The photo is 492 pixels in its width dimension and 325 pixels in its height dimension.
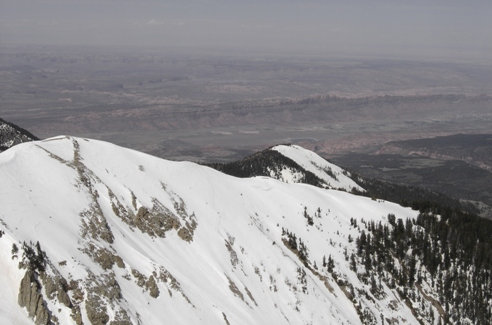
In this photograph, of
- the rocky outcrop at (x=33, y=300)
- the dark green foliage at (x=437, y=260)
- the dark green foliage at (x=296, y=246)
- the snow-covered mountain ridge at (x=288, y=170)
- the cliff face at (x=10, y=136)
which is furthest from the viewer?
the snow-covered mountain ridge at (x=288, y=170)

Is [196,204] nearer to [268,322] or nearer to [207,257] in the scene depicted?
[207,257]

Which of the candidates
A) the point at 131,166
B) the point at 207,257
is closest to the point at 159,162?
the point at 131,166

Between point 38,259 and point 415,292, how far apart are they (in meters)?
57.1

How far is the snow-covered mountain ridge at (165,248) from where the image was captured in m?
42.2

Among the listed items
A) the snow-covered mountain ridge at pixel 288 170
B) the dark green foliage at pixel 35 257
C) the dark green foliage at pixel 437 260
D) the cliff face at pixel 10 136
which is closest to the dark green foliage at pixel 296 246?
the dark green foliage at pixel 437 260

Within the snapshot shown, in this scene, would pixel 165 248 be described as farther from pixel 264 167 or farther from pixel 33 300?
pixel 264 167

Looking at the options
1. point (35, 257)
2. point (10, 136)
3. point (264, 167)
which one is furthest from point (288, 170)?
point (35, 257)

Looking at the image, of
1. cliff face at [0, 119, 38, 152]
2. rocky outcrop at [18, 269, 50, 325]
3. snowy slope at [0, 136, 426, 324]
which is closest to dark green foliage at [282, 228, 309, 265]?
snowy slope at [0, 136, 426, 324]

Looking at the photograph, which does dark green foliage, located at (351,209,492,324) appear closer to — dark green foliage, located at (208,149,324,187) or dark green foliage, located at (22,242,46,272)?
dark green foliage, located at (22,242,46,272)

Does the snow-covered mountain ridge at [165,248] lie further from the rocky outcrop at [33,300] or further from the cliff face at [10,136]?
the cliff face at [10,136]

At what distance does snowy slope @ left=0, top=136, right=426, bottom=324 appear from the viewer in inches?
1692

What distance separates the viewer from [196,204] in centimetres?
7350

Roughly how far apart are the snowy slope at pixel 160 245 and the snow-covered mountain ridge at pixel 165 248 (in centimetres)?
16

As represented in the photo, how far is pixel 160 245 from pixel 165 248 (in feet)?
2.21
